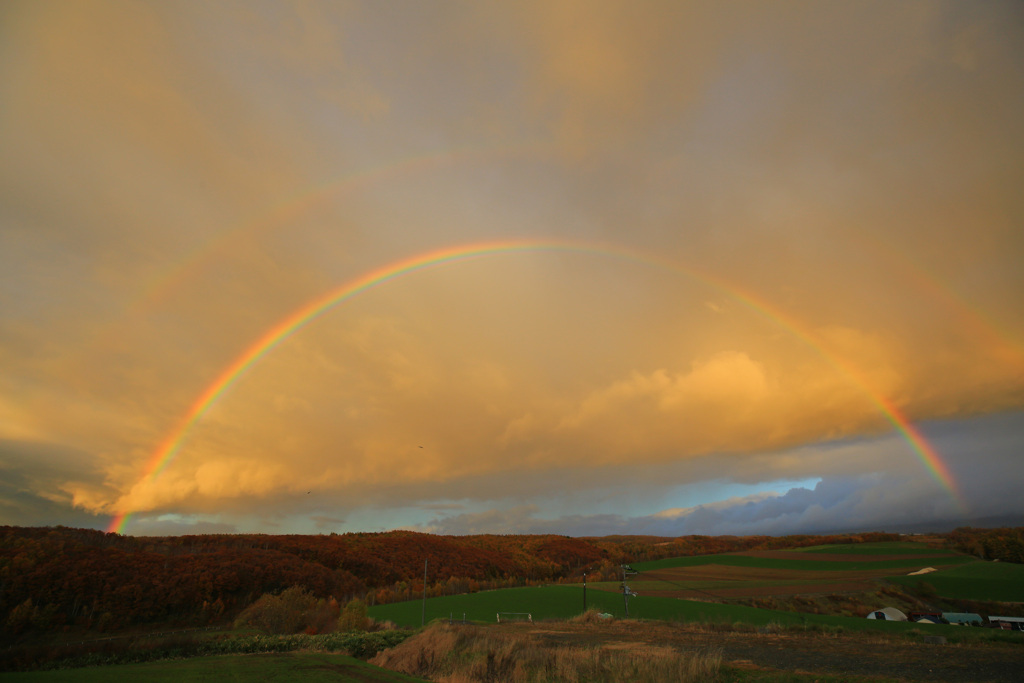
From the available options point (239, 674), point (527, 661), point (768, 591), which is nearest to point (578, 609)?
point (768, 591)

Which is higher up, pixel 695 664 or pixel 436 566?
pixel 436 566

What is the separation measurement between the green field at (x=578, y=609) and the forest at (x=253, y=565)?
19.0 meters

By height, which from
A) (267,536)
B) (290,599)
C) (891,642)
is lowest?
(891,642)

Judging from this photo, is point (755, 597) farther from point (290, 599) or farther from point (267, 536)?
point (267, 536)

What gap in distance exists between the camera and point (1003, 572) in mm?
79438

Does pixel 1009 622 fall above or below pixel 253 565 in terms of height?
below

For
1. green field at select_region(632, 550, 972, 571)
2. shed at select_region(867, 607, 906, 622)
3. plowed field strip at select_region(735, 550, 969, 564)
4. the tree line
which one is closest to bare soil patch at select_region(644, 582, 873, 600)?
shed at select_region(867, 607, 906, 622)

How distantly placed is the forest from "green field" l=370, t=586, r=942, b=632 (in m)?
19.0

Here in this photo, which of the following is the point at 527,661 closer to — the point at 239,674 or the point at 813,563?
the point at 239,674

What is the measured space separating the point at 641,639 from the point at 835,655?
1214 centimetres

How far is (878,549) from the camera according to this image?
366 feet

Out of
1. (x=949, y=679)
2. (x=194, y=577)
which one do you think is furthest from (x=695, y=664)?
(x=194, y=577)

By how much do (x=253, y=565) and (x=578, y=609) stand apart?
5375cm

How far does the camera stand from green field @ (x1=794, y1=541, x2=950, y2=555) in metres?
106
